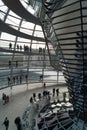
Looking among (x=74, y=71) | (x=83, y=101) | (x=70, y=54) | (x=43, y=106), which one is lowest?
(x=43, y=106)

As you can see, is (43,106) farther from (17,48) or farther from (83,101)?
(17,48)

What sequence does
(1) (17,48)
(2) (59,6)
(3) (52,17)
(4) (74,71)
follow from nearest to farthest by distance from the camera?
(2) (59,6), (3) (52,17), (4) (74,71), (1) (17,48)

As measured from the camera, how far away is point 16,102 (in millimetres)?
19125

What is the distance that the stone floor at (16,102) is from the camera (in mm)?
15012

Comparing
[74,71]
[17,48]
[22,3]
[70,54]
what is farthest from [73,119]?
[17,48]

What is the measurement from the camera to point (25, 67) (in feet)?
86.8

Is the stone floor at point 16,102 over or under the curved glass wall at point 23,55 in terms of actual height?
under

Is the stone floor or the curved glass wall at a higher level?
the curved glass wall

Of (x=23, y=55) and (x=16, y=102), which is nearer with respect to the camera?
(x=16, y=102)

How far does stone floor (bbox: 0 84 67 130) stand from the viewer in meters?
15.0

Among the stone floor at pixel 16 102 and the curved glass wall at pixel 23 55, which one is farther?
the curved glass wall at pixel 23 55

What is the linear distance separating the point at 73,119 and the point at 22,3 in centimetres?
855

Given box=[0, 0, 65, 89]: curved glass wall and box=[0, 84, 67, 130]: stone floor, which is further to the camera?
box=[0, 0, 65, 89]: curved glass wall

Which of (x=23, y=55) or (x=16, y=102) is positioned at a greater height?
(x=23, y=55)
